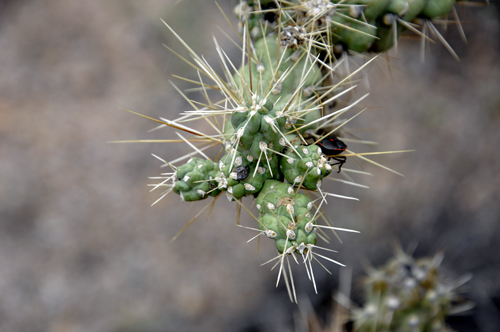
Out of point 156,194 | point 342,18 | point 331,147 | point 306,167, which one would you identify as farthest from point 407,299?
point 156,194

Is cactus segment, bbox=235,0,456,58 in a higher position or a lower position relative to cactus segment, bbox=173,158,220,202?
higher

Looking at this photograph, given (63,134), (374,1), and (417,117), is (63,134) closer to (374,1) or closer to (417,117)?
(374,1)

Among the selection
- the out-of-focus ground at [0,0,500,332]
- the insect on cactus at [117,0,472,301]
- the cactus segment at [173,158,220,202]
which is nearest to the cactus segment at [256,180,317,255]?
the insect on cactus at [117,0,472,301]

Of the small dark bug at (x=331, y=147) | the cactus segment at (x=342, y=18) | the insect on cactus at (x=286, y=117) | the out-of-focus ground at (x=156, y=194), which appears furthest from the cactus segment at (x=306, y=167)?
the out-of-focus ground at (x=156, y=194)

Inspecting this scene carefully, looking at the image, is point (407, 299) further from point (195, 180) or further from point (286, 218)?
point (195, 180)

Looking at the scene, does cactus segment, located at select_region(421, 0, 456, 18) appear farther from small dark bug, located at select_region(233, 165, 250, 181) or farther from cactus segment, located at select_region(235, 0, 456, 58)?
small dark bug, located at select_region(233, 165, 250, 181)
